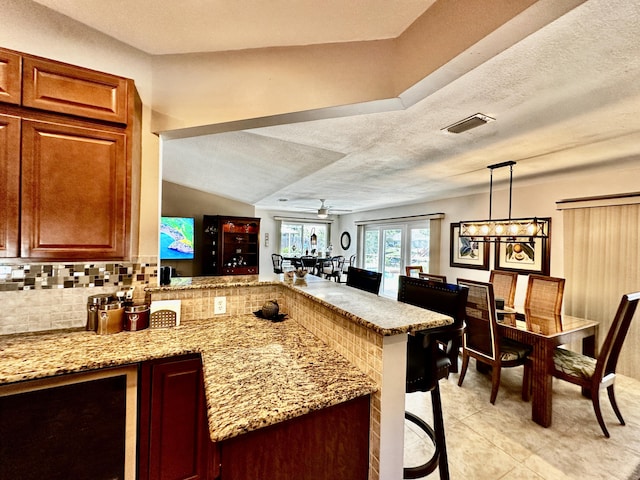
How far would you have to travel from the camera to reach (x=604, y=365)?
6.98ft

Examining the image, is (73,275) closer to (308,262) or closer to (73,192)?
(73,192)

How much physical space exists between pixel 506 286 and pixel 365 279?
2.39 metres

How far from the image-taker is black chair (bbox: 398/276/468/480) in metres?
1.35

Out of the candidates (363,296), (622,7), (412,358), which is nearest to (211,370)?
(363,296)

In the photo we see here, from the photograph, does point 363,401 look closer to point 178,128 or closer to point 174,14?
point 178,128

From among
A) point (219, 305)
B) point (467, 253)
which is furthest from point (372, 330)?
point (467, 253)

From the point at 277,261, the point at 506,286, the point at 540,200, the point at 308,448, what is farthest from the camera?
the point at 277,261

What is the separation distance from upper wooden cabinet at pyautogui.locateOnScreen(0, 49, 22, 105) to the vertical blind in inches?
198

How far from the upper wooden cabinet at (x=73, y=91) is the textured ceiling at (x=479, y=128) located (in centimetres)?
33

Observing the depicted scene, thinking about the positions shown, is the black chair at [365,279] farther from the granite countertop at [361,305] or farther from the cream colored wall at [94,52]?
the cream colored wall at [94,52]

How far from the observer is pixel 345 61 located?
58.8 inches

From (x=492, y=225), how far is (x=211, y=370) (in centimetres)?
318

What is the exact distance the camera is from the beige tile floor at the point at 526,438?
179 cm

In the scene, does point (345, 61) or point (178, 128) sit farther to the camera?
point (178, 128)
